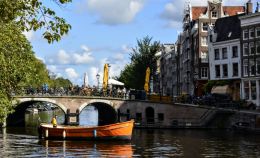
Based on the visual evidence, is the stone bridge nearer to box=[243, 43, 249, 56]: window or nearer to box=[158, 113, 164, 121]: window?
box=[158, 113, 164, 121]: window

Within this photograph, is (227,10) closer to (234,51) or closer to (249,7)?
(249,7)

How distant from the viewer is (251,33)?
5431 centimetres

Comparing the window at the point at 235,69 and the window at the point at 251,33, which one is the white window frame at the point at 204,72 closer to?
the window at the point at 235,69

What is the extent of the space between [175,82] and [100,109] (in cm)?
2600

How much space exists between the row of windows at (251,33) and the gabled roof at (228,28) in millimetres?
1819

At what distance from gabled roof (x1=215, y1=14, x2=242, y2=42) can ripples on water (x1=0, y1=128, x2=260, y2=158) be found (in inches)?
833

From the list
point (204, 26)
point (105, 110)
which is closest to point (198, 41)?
point (204, 26)

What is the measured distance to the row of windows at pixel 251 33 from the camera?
176 ft

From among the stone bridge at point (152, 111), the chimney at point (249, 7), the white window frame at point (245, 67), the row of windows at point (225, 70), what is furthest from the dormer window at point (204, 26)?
the stone bridge at point (152, 111)

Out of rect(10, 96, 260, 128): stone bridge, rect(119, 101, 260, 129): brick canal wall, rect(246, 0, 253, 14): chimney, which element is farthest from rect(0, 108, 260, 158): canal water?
rect(246, 0, 253, 14): chimney

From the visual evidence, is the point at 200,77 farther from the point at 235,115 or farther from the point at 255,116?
the point at 255,116

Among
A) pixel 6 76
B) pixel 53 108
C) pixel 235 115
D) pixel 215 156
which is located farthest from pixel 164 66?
pixel 6 76

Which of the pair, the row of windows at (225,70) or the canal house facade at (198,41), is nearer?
the row of windows at (225,70)

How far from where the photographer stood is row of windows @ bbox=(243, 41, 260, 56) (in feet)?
175
